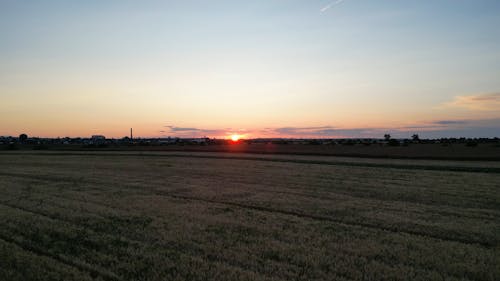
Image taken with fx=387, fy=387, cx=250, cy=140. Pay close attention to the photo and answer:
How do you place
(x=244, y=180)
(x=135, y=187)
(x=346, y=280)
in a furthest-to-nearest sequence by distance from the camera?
(x=244, y=180) < (x=135, y=187) < (x=346, y=280)

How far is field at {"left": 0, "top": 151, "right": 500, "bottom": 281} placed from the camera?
7176 mm

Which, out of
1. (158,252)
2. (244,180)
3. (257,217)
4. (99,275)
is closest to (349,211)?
(257,217)

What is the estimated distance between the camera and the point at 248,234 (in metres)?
9.70

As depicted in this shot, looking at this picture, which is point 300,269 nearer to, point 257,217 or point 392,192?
point 257,217

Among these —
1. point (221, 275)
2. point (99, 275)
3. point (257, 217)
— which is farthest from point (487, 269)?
point (99, 275)

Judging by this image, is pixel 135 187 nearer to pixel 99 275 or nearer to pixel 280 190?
pixel 280 190

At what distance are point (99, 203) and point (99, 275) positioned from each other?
25.1ft

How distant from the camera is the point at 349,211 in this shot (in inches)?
504

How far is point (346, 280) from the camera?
6.68m

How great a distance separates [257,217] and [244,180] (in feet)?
34.4

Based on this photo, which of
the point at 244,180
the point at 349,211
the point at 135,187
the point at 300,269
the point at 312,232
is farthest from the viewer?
the point at 244,180

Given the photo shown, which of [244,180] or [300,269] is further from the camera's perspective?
[244,180]

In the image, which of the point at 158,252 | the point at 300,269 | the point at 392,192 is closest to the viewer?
the point at 300,269

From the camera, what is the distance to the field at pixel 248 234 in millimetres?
7176
